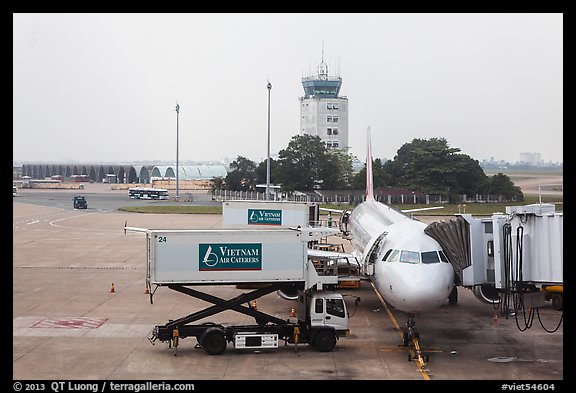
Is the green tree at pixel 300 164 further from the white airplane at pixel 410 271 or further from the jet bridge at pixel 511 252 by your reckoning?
the jet bridge at pixel 511 252

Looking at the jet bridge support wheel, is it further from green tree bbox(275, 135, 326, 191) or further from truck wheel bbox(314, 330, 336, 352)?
green tree bbox(275, 135, 326, 191)

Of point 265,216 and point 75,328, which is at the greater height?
point 265,216

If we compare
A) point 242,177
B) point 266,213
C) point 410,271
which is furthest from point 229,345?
point 242,177

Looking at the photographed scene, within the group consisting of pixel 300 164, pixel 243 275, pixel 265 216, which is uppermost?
pixel 300 164

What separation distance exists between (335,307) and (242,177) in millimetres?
116017

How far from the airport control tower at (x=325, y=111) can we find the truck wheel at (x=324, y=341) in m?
Answer: 149

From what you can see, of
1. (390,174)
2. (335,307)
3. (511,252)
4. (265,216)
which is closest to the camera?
(511,252)

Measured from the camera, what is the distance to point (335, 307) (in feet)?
91.7

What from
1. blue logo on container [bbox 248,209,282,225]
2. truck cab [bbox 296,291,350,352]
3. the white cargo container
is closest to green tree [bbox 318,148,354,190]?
the white cargo container

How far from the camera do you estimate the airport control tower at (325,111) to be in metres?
176

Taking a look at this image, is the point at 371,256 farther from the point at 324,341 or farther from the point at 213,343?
the point at 213,343

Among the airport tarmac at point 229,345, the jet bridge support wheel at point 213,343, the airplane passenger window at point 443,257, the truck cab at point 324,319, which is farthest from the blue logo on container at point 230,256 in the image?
the airplane passenger window at point 443,257

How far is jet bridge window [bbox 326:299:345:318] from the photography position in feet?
91.4
